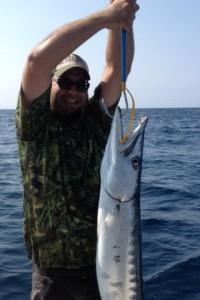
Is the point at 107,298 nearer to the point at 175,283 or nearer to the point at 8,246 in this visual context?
the point at 175,283

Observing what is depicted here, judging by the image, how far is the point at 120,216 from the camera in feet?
11.5

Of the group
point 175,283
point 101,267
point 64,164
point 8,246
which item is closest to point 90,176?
point 64,164

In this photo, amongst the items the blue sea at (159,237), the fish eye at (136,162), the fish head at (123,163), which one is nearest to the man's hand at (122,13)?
the fish head at (123,163)

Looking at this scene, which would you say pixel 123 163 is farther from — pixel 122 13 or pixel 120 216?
pixel 122 13

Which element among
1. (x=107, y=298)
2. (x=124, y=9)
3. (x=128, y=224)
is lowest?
(x=107, y=298)

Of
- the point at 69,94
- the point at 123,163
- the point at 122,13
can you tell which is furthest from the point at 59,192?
the point at 122,13

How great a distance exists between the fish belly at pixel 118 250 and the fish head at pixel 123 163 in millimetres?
69

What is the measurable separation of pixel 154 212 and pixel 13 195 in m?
4.43

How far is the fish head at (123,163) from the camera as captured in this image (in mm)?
3457

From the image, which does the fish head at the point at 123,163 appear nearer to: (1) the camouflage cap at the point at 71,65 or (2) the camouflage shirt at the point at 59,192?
(2) the camouflage shirt at the point at 59,192

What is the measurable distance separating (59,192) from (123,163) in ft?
2.92

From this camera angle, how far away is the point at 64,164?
13.8 ft

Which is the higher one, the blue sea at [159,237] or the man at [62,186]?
the man at [62,186]

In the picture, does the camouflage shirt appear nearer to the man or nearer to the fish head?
the man
